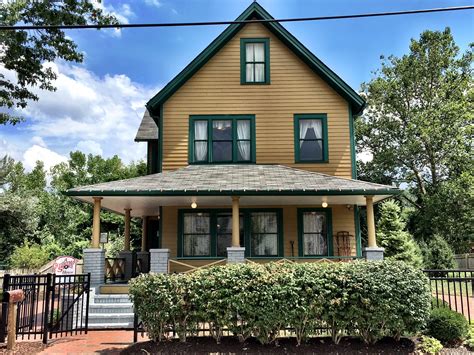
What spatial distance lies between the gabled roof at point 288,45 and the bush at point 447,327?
26.7ft

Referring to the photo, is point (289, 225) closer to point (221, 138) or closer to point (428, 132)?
point (221, 138)

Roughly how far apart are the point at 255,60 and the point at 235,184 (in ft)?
17.6

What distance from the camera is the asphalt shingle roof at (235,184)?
1146 cm

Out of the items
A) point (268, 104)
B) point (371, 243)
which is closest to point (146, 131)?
point (268, 104)

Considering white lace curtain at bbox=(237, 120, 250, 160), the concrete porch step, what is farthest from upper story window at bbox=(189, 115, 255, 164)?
the concrete porch step

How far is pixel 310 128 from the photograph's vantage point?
47.7 feet

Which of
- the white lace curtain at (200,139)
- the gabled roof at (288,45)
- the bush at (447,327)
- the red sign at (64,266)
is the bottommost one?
the bush at (447,327)

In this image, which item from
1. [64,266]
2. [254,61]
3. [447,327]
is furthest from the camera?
[254,61]

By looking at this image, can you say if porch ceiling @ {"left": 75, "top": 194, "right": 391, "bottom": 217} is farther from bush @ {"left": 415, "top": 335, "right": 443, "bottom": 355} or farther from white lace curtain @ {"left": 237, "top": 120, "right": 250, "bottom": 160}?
bush @ {"left": 415, "top": 335, "right": 443, "bottom": 355}

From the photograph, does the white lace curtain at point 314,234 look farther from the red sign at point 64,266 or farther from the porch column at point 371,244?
the red sign at point 64,266

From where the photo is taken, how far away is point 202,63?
1464 cm

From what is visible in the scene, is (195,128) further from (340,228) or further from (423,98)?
(423,98)

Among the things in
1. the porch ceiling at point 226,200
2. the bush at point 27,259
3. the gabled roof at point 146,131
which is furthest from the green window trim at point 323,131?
the bush at point 27,259

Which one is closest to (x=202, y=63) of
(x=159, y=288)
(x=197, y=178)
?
(x=197, y=178)
